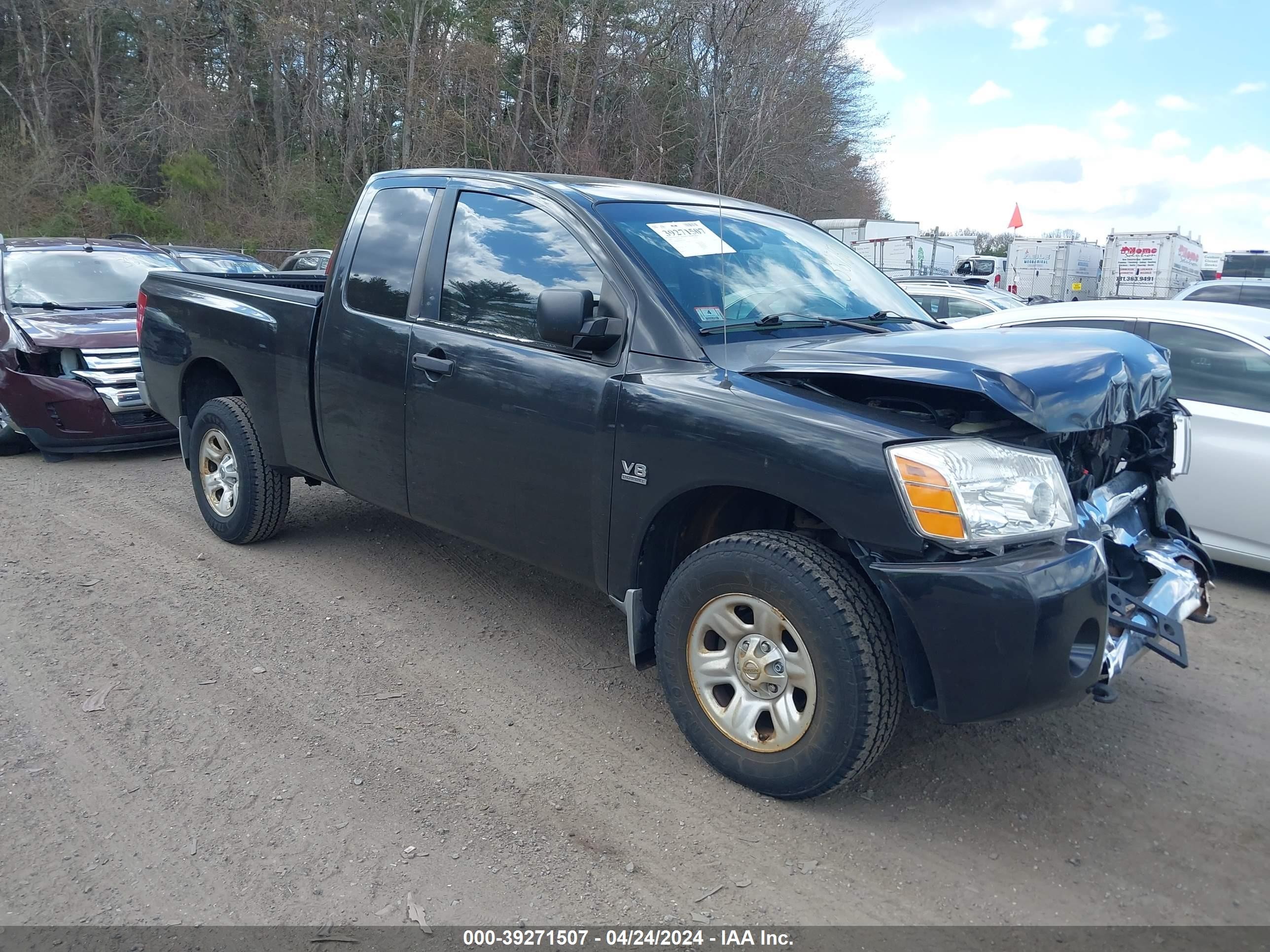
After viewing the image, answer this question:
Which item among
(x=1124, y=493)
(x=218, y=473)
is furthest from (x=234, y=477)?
(x=1124, y=493)

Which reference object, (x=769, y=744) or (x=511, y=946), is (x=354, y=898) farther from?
(x=769, y=744)

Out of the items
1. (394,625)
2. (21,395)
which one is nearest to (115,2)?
(21,395)

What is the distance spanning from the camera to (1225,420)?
5457 millimetres

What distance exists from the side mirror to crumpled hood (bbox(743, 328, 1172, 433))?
554 millimetres

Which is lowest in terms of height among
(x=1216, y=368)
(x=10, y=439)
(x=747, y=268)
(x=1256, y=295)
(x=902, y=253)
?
(x=10, y=439)

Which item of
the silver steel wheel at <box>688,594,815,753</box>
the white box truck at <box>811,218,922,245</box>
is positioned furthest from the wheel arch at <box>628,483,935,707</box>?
the white box truck at <box>811,218,922,245</box>

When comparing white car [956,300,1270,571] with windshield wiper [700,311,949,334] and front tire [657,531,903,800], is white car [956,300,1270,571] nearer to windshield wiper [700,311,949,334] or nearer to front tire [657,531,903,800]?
windshield wiper [700,311,949,334]

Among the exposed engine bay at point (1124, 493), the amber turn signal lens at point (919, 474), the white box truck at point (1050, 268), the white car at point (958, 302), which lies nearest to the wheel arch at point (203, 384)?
the exposed engine bay at point (1124, 493)

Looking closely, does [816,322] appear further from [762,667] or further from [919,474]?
[762,667]

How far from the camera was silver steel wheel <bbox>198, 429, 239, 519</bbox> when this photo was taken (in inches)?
220

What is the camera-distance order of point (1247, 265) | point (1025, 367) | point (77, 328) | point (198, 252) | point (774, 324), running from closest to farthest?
point (1025, 367), point (774, 324), point (77, 328), point (198, 252), point (1247, 265)

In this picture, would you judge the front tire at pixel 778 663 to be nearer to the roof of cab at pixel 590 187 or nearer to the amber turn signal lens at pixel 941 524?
the amber turn signal lens at pixel 941 524

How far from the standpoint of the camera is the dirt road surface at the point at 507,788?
9.07ft

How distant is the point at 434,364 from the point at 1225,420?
440 cm
